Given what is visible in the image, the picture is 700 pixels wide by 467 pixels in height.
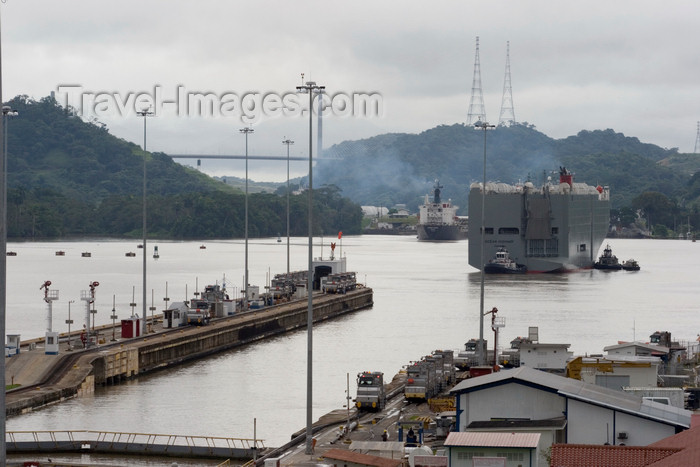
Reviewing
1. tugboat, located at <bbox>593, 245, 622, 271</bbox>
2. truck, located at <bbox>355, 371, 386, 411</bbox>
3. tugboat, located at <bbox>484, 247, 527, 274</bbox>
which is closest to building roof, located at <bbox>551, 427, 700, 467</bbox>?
truck, located at <bbox>355, 371, 386, 411</bbox>

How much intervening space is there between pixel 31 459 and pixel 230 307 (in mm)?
30127

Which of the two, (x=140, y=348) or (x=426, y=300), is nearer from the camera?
(x=140, y=348)

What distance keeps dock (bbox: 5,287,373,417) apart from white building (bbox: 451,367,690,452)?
45.8 ft

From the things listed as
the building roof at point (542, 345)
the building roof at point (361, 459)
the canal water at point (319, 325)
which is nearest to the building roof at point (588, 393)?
the building roof at point (361, 459)

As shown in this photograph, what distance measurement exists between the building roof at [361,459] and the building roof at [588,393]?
2.43 metres

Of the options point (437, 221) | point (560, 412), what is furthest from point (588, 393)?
point (437, 221)

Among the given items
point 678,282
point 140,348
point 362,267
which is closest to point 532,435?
point 140,348

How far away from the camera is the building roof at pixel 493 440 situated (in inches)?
730

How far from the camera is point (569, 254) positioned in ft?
336

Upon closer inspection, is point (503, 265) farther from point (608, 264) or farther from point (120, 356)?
point (120, 356)

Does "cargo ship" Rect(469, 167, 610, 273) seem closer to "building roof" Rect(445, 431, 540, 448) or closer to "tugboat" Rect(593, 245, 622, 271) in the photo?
"tugboat" Rect(593, 245, 622, 271)

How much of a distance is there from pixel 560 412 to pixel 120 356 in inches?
815

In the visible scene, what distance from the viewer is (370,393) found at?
30812 mm

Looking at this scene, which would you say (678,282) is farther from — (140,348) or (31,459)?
(31,459)
